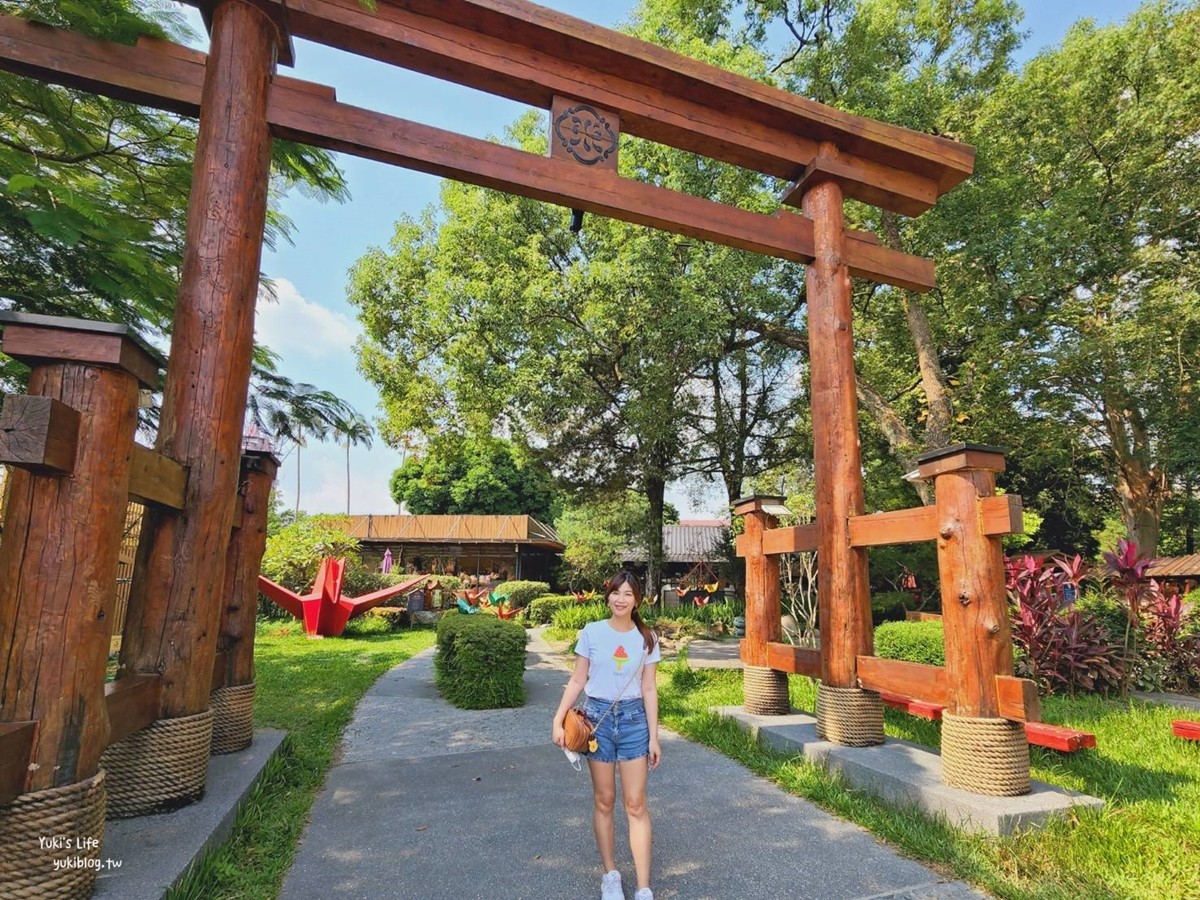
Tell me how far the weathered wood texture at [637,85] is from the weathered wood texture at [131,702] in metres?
3.34

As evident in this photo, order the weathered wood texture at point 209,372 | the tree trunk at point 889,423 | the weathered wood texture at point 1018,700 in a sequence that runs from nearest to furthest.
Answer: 1. the weathered wood texture at point 209,372
2. the weathered wood texture at point 1018,700
3. the tree trunk at point 889,423

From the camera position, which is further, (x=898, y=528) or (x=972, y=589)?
(x=898, y=528)

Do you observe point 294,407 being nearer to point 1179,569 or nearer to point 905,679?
point 905,679

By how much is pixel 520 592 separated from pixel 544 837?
14.9m

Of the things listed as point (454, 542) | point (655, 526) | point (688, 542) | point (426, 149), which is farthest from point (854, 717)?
point (688, 542)

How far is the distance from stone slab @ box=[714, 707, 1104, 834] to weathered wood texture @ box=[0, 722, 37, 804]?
3347 mm

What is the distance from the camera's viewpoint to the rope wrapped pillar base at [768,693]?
4.59 m

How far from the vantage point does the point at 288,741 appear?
13.1 feet

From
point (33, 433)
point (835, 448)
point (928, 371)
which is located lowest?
point (33, 433)

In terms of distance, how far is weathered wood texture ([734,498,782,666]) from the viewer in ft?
15.5

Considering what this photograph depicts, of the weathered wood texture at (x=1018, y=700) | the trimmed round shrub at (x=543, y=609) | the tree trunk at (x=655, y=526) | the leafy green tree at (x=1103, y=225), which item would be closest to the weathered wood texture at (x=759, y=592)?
the weathered wood texture at (x=1018, y=700)

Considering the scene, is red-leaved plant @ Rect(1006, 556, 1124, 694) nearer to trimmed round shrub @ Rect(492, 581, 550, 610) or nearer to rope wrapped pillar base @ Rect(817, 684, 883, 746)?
rope wrapped pillar base @ Rect(817, 684, 883, 746)

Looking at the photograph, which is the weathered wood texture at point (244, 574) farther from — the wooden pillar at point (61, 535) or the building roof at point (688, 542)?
the building roof at point (688, 542)

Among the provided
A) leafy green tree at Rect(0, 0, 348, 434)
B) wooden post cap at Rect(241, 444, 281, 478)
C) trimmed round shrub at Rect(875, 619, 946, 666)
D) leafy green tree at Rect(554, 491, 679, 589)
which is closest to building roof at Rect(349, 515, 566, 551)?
leafy green tree at Rect(554, 491, 679, 589)
